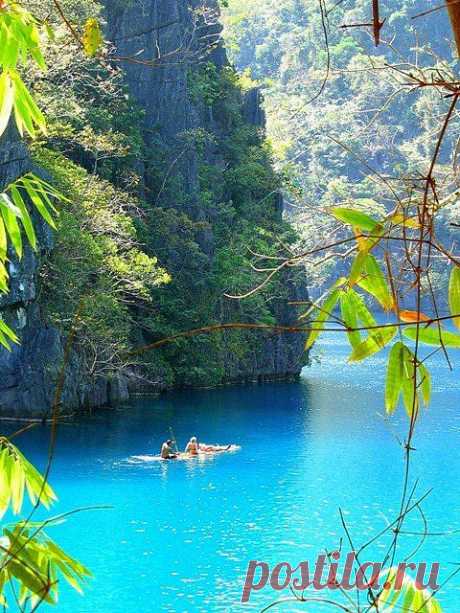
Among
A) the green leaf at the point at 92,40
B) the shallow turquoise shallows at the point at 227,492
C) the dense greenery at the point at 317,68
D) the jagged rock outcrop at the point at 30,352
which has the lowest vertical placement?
the shallow turquoise shallows at the point at 227,492

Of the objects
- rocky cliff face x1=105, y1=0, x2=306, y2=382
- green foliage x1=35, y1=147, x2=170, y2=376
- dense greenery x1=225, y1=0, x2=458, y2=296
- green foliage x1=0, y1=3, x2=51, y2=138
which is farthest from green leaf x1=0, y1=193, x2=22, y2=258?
dense greenery x1=225, y1=0, x2=458, y2=296

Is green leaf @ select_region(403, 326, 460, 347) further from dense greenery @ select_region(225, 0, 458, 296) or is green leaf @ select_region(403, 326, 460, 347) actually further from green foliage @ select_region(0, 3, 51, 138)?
dense greenery @ select_region(225, 0, 458, 296)

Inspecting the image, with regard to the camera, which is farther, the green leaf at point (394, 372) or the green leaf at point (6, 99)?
the green leaf at point (6, 99)

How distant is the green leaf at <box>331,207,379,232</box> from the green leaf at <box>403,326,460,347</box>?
12 cm

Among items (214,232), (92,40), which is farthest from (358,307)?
(214,232)

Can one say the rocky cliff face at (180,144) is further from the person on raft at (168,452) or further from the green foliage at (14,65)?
the green foliage at (14,65)

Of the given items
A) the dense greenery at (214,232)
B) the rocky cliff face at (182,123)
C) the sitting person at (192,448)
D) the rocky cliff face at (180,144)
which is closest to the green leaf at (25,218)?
the sitting person at (192,448)

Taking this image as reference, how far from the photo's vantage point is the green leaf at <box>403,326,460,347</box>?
932 millimetres

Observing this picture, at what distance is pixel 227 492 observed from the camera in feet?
45.4

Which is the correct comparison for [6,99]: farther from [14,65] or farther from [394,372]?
[394,372]

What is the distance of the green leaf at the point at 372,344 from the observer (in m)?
0.98

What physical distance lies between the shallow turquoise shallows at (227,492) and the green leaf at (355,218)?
7.84 metres

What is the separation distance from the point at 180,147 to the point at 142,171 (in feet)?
6.11

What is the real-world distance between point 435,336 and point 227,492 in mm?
13158
